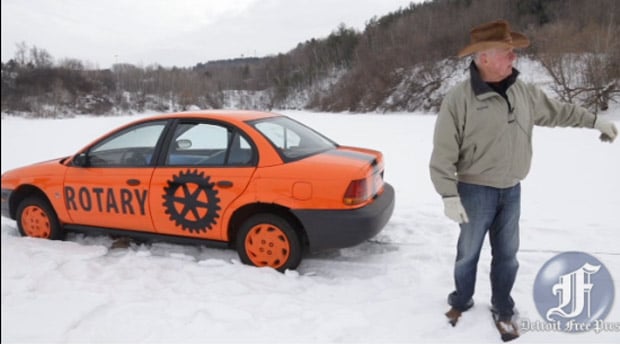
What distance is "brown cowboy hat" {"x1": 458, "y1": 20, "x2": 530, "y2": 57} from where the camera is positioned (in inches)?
84.4

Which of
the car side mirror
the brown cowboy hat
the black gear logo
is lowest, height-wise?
the black gear logo

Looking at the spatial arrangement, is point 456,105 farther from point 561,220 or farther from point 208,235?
point 561,220

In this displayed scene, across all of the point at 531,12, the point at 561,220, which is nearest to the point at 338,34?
the point at 531,12

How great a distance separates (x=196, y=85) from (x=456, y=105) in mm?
43063

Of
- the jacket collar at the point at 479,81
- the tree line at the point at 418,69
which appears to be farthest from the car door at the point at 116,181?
the jacket collar at the point at 479,81

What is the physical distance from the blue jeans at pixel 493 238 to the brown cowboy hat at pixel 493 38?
2.58ft

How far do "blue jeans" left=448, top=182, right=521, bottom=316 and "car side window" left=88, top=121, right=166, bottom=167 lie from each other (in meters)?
2.82

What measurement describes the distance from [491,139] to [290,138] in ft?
6.36

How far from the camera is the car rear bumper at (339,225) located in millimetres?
3148

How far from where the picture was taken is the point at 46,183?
4062 mm

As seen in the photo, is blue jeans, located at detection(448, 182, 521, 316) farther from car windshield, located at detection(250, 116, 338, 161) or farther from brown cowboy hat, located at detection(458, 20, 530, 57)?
car windshield, located at detection(250, 116, 338, 161)

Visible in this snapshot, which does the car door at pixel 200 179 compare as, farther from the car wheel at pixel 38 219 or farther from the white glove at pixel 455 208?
the white glove at pixel 455 208

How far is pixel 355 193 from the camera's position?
315 cm

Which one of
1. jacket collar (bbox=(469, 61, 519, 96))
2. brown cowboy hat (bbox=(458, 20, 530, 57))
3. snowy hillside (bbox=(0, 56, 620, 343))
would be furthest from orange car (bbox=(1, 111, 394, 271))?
brown cowboy hat (bbox=(458, 20, 530, 57))
